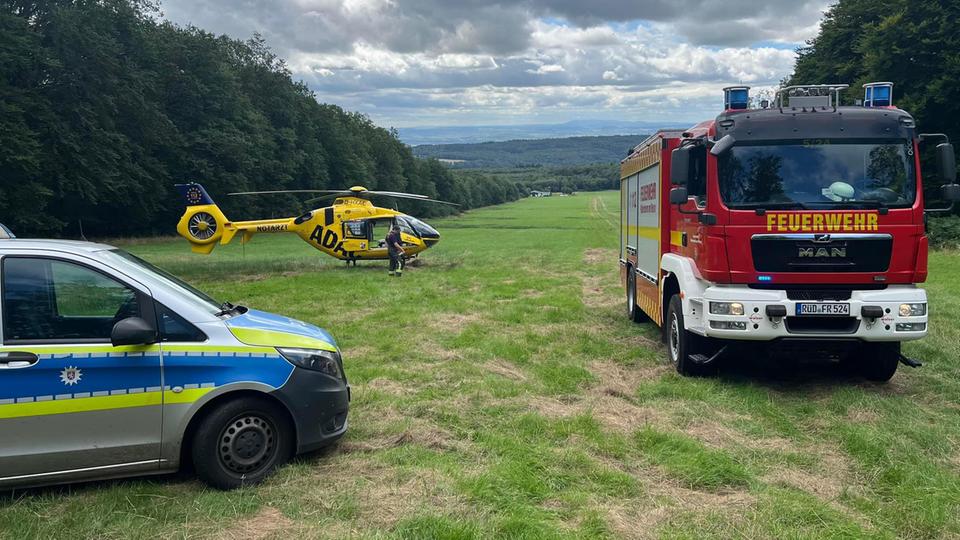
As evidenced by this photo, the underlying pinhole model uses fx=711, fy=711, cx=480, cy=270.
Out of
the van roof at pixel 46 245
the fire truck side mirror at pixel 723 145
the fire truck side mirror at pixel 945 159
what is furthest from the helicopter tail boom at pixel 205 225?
the fire truck side mirror at pixel 945 159

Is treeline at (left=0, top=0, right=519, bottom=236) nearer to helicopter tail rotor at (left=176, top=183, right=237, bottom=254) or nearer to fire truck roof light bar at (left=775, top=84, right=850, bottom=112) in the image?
helicopter tail rotor at (left=176, top=183, right=237, bottom=254)

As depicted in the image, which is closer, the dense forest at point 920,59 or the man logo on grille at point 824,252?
the man logo on grille at point 824,252

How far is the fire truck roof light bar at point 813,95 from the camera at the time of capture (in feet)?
26.7

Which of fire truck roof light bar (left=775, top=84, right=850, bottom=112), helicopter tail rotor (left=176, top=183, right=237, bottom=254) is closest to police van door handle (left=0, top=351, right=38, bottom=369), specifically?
fire truck roof light bar (left=775, top=84, right=850, bottom=112)

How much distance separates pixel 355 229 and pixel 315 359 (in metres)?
18.1

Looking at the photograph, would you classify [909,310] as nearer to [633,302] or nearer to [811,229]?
[811,229]

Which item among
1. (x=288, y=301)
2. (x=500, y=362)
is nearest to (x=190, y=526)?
(x=500, y=362)

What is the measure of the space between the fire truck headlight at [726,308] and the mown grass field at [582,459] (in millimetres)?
900

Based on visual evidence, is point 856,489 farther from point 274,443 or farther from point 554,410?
point 274,443

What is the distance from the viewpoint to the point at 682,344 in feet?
27.5

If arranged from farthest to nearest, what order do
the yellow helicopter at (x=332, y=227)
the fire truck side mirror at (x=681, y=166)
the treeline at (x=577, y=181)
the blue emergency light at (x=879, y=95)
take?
the treeline at (x=577, y=181) < the yellow helicopter at (x=332, y=227) < the blue emergency light at (x=879, y=95) < the fire truck side mirror at (x=681, y=166)

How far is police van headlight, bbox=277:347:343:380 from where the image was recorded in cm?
530

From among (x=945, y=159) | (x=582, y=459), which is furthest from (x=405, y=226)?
(x=582, y=459)

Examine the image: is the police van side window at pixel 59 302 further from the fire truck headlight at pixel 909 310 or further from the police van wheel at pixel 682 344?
the fire truck headlight at pixel 909 310
